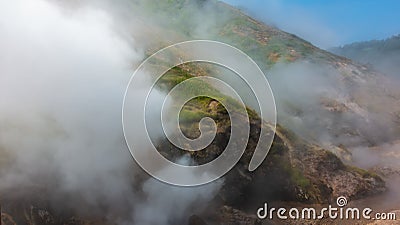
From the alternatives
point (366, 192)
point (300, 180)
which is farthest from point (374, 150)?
point (300, 180)

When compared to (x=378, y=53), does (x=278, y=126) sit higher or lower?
lower

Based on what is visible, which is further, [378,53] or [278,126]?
[378,53]

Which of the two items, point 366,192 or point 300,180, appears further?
point 366,192

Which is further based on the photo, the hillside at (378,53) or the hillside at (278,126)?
the hillside at (378,53)

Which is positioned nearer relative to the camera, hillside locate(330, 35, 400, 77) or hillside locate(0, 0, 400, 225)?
hillside locate(0, 0, 400, 225)

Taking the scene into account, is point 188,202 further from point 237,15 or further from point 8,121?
point 237,15

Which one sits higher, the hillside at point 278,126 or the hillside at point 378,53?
the hillside at point 378,53

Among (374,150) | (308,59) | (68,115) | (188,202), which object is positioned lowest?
(188,202)

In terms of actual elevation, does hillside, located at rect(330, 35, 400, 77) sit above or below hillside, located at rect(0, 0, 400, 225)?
above
